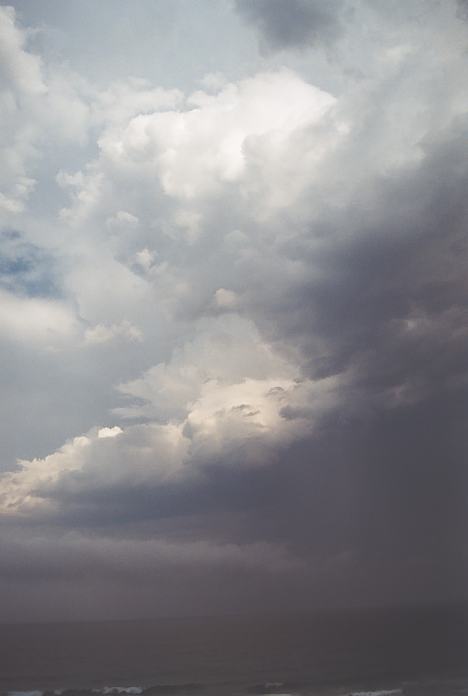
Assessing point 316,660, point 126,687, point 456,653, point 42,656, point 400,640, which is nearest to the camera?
point 126,687

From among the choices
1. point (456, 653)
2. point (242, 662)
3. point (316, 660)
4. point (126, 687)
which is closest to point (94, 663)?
point (242, 662)

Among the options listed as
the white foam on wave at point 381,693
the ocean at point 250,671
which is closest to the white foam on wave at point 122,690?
the ocean at point 250,671

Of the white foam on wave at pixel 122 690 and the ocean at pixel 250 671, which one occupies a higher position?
the white foam on wave at pixel 122 690

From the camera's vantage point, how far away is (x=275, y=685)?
5319 centimetres

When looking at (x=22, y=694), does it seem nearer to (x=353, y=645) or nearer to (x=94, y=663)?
(x=94, y=663)

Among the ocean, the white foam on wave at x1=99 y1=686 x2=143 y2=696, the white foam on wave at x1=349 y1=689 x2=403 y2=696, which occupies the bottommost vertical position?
the ocean

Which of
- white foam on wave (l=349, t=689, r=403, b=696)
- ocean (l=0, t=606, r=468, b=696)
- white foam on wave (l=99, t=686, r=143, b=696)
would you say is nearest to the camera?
white foam on wave (l=349, t=689, r=403, b=696)

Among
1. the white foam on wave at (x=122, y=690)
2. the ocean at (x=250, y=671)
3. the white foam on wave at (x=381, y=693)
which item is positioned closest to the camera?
the white foam on wave at (x=381, y=693)

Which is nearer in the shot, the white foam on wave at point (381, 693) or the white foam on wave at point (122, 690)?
the white foam on wave at point (381, 693)

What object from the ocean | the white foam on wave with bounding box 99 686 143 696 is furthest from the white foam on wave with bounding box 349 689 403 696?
the white foam on wave with bounding box 99 686 143 696

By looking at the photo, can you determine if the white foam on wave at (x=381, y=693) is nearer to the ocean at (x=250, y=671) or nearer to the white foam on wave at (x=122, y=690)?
the ocean at (x=250, y=671)

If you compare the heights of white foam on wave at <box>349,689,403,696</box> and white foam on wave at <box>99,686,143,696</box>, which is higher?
white foam on wave at <box>349,689,403,696</box>

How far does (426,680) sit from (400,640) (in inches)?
2052

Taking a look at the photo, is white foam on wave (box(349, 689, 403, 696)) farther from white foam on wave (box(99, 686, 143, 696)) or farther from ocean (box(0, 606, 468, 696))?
white foam on wave (box(99, 686, 143, 696))
